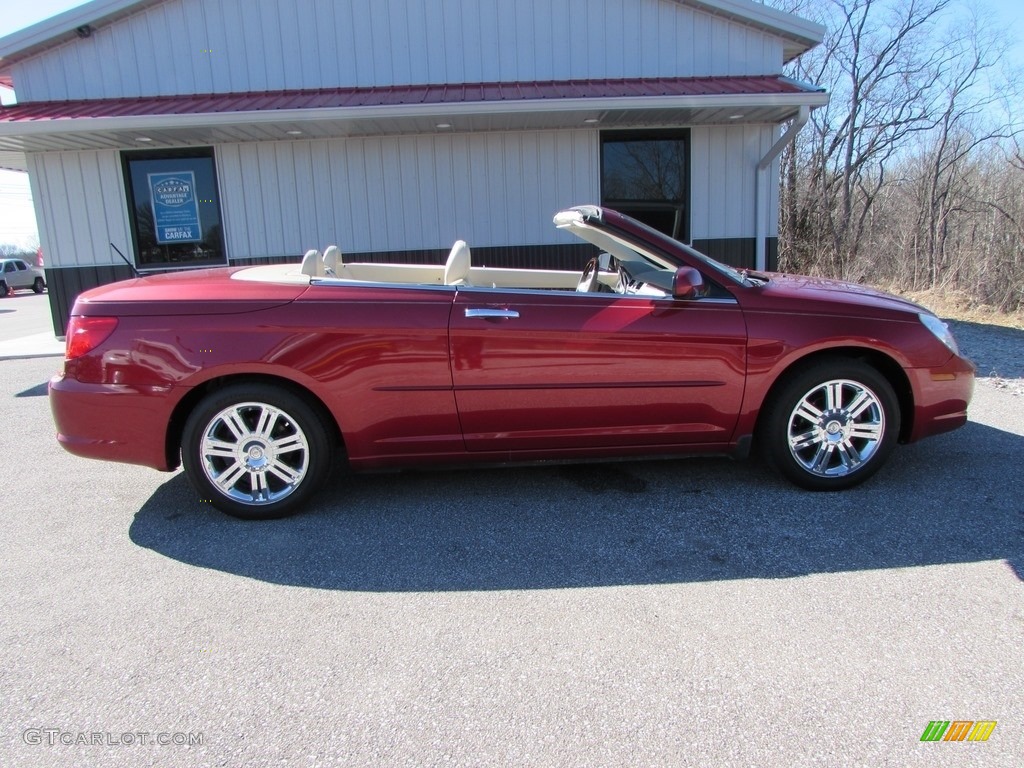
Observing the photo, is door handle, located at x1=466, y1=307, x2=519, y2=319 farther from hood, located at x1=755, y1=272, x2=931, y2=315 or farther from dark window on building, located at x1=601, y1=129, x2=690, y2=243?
dark window on building, located at x1=601, y1=129, x2=690, y2=243

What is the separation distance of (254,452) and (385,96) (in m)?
6.23

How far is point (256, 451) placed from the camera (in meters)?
3.59

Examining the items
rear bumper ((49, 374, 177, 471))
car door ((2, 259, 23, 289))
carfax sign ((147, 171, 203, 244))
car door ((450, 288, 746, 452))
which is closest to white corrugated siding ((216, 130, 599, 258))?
carfax sign ((147, 171, 203, 244))

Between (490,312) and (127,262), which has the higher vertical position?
(127,262)

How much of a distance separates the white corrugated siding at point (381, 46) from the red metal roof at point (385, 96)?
258 millimetres

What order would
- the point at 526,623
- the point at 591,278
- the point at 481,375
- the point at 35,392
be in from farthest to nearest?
the point at 35,392 → the point at 591,278 → the point at 481,375 → the point at 526,623

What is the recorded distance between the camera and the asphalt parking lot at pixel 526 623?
6.84 ft

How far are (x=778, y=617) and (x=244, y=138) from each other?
8795 mm

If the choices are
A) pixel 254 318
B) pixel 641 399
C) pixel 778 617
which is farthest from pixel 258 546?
pixel 778 617

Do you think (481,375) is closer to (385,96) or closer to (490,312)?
(490,312)

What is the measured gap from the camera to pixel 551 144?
30.2 ft

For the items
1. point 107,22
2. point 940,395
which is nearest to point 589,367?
point 940,395

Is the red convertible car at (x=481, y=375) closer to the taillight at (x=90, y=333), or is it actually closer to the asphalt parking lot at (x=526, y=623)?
the taillight at (x=90, y=333)

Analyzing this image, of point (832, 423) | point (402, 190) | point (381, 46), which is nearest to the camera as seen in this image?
point (832, 423)
